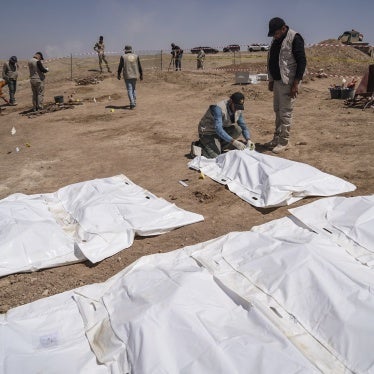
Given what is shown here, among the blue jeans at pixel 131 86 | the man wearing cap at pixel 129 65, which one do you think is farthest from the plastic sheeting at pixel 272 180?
the blue jeans at pixel 131 86

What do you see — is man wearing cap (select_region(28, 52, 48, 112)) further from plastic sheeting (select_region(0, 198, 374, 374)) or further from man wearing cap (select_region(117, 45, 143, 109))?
plastic sheeting (select_region(0, 198, 374, 374))

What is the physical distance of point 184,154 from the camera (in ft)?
18.2

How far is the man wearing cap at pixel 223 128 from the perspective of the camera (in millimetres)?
4766

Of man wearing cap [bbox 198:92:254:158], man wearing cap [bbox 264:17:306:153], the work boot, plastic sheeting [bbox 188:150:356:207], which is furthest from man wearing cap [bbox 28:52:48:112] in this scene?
plastic sheeting [bbox 188:150:356:207]

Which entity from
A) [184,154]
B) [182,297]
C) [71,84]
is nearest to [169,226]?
[182,297]

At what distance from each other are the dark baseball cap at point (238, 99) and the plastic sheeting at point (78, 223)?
5.52 ft

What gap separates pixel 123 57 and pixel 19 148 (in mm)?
3398

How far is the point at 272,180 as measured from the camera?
12.6ft

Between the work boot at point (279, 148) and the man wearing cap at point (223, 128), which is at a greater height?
the man wearing cap at point (223, 128)

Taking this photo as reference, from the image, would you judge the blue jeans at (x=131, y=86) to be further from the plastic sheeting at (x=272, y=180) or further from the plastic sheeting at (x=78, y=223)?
the plastic sheeting at (x=78, y=223)

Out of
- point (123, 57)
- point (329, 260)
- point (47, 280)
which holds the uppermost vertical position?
point (123, 57)

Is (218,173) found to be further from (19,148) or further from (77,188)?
(19,148)

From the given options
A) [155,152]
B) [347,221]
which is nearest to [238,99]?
[155,152]

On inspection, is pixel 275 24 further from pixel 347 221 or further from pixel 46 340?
pixel 46 340
